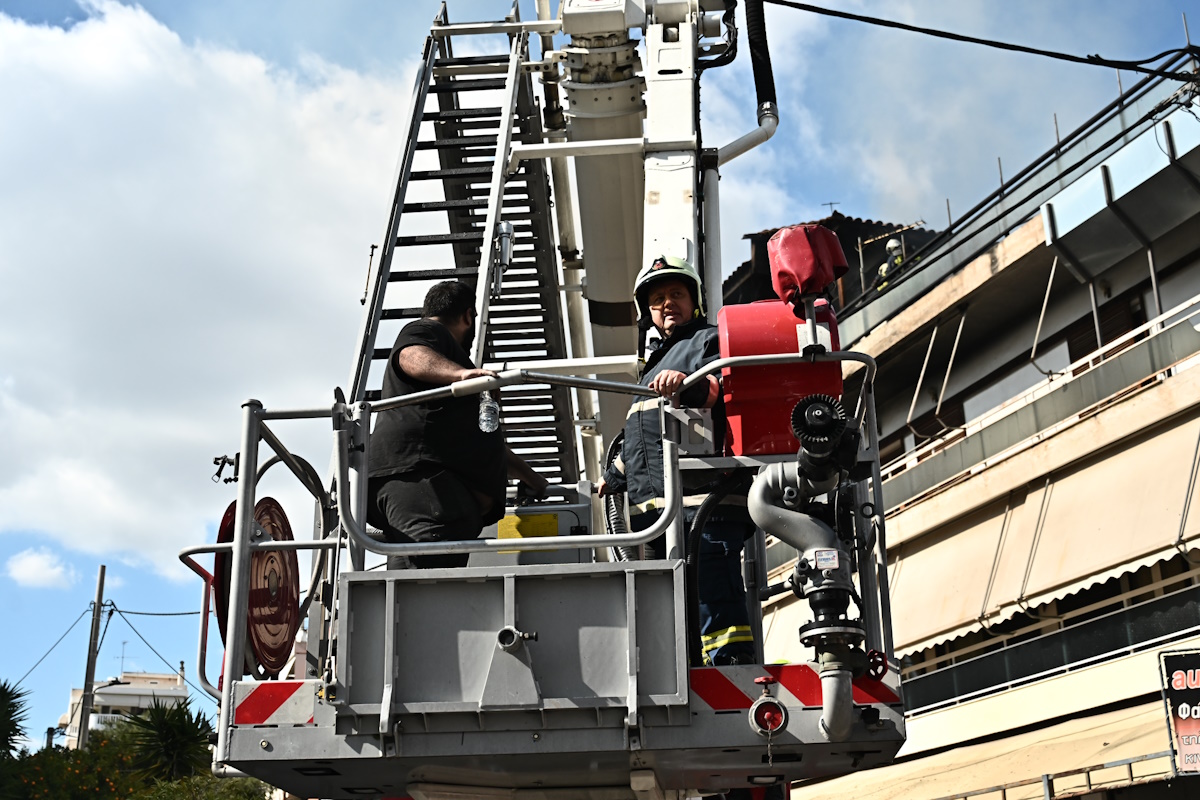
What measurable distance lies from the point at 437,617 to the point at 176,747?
24.4 m

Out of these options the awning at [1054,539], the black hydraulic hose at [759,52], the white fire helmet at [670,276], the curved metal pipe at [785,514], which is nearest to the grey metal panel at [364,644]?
the curved metal pipe at [785,514]

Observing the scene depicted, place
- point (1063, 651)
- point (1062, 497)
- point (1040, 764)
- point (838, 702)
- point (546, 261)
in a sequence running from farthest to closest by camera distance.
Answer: point (1062, 497) → point (1063, 651) → point (1040, 764) → point (546, 261) → point (838, 702)

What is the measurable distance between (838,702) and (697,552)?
0.88 m

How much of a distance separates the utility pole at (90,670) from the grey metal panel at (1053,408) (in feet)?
61.6

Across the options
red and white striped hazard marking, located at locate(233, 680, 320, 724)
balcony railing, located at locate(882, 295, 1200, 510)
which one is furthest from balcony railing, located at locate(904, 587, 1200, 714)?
red and white striped hazard marking, located at locate(233, 680, 320, 724)

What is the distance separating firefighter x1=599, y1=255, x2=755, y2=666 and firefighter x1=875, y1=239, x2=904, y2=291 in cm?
2118

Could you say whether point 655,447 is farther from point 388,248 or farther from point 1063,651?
point 1063,651

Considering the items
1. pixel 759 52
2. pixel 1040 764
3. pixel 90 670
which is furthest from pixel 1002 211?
pixel 90 670

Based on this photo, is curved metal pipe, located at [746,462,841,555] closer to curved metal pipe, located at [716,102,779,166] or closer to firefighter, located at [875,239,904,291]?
curved metal pipe, located at [716,102,779,166]

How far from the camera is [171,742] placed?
26641mm

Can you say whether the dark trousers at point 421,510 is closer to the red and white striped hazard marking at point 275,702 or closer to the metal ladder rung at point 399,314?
the red and white striped hazard marking at point 275,702

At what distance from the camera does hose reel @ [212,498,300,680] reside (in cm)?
527

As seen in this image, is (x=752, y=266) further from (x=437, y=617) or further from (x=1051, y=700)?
(x=437, y=617)

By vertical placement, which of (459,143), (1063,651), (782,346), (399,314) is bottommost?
(782,346)
